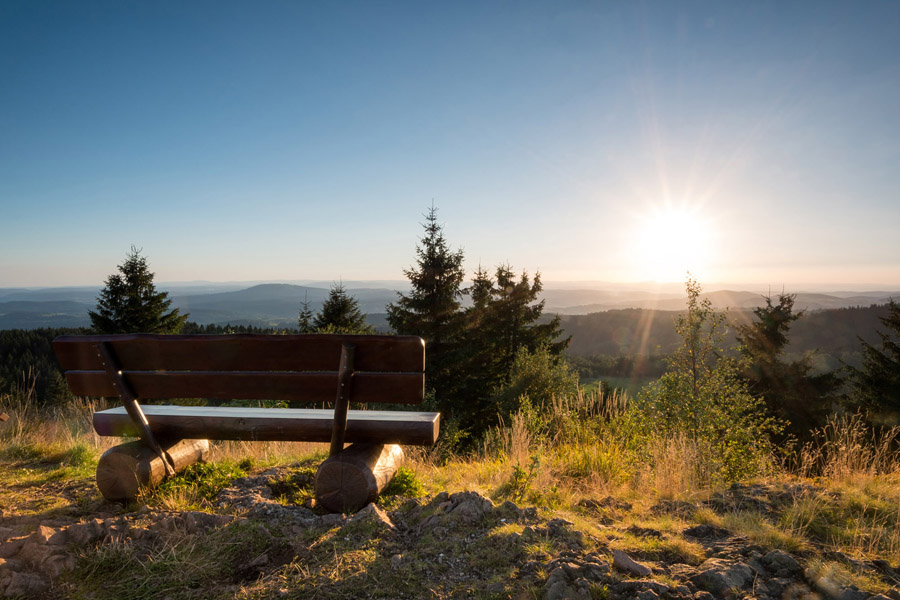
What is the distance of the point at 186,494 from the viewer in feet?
12.4

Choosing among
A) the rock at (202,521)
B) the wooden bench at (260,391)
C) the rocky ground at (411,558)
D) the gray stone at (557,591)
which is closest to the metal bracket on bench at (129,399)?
the wooden bench at (260,391)

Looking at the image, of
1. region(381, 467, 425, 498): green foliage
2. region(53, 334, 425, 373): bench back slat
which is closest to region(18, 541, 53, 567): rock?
region(53, 334, 425, 373): bench back slat

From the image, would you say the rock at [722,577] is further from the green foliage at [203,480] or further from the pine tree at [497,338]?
the pine tree at [497,338]

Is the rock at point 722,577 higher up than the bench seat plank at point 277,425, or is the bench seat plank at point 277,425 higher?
the bench seat plank at point 277,425

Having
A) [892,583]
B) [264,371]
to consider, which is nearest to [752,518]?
[892,583]

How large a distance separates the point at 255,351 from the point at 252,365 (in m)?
0.15

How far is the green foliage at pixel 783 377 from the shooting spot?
81.8 feet

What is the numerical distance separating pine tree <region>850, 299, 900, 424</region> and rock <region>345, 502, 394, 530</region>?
28210 mm

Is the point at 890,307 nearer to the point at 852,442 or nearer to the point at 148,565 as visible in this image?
the point at 852,442

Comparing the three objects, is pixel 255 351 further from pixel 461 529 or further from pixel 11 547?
pixel 461 529

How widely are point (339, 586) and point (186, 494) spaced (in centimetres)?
207

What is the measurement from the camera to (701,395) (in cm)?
747

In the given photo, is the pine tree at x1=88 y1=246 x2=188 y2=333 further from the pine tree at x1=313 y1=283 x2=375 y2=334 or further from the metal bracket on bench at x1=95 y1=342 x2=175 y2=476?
the metal bracket on bench at x1=95 y1=342 x2=175 y2=476

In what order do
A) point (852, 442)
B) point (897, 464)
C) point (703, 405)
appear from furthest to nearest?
point (703, 405), point (897, 464), point (852, 442)
